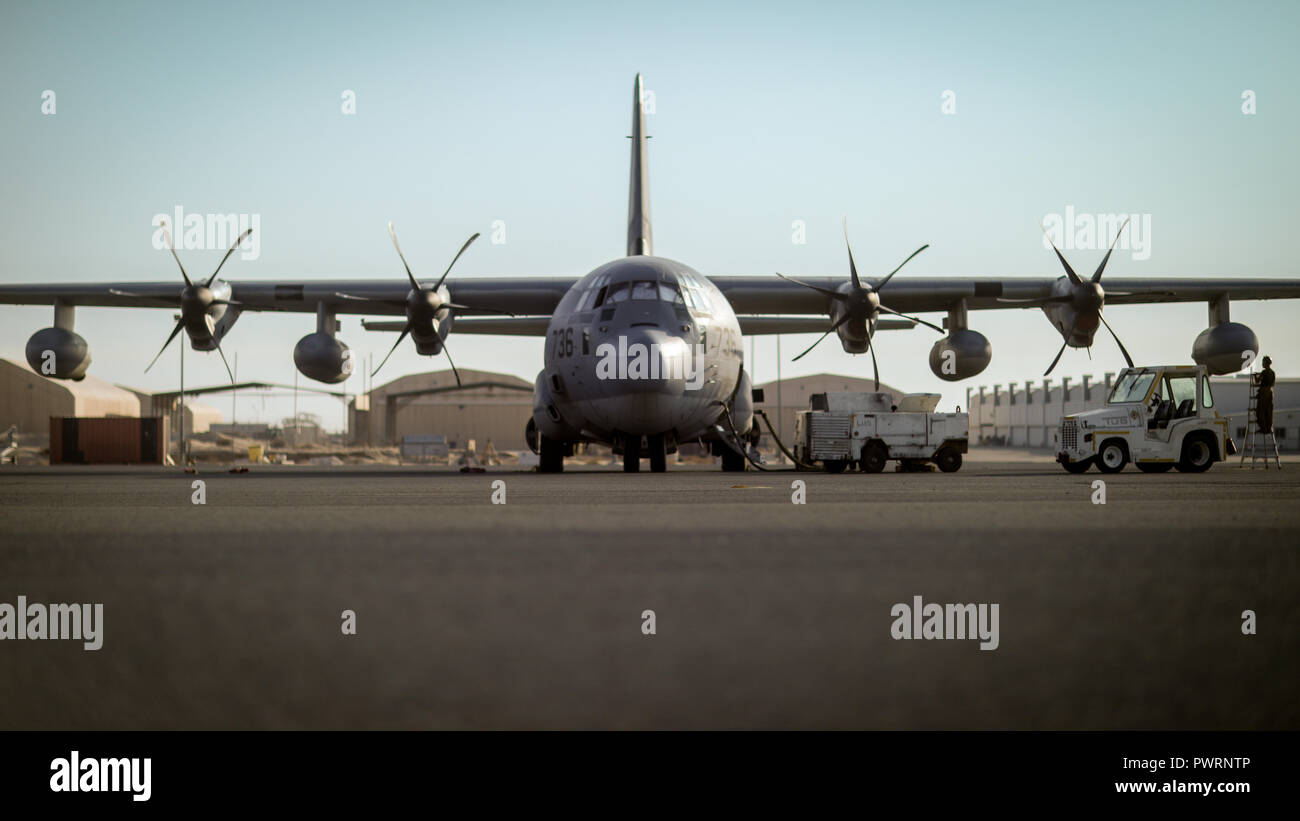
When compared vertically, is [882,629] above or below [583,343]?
below

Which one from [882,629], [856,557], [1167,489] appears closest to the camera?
[882,629]

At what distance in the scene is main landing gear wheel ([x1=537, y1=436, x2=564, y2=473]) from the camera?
797 inches

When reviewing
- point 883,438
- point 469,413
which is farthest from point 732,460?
point 469,413

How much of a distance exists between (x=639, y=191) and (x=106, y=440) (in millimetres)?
28793

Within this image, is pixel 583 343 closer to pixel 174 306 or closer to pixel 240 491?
pixel 240 491

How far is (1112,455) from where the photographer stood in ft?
60.7

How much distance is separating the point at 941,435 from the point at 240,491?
47.6ft

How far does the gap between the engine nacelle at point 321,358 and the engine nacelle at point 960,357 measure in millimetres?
13653

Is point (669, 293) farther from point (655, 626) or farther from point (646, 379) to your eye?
point (655, 626)
